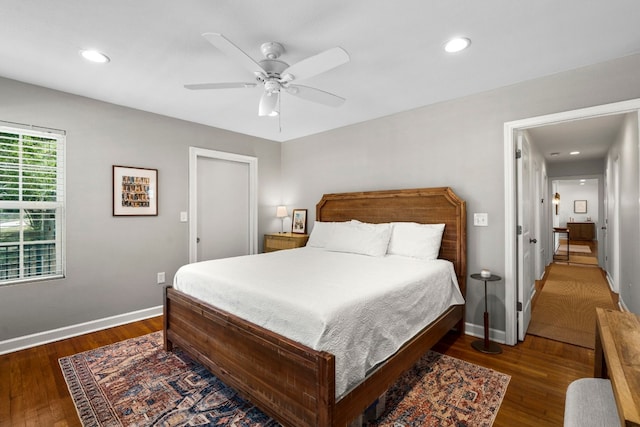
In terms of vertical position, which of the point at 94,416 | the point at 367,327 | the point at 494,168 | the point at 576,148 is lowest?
the point at 94,416

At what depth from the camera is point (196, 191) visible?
156 inches

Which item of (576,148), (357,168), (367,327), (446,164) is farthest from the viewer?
(576,148)

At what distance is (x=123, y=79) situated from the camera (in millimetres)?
2684

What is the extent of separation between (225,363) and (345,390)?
88 centimetres

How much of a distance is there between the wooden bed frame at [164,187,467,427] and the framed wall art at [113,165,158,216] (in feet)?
4.45

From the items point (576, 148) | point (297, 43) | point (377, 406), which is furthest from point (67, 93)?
point (576, 148)

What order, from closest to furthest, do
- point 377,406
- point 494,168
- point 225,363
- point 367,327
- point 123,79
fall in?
point 367,327 → point 377,406 → point 225,363 → point 123,79 → point 494,168

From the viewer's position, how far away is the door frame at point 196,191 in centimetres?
389

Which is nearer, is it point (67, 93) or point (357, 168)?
point (67, 93)

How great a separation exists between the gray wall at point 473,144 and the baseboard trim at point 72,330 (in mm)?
2908

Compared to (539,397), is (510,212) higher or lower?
higher

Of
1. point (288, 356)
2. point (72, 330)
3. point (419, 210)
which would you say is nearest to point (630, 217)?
point (419, 210)

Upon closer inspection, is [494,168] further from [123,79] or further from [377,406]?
[123,79]

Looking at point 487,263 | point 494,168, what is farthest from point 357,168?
point 487,263
